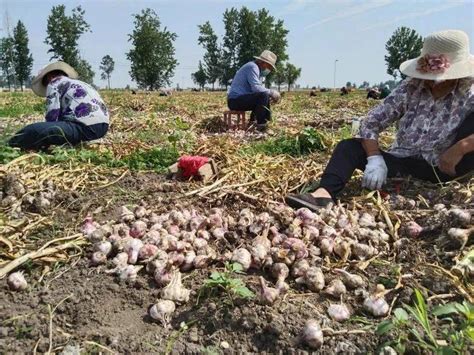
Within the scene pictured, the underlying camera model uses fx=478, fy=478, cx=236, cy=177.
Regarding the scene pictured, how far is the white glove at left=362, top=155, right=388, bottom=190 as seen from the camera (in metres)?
2.83

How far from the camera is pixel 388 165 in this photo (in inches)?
118

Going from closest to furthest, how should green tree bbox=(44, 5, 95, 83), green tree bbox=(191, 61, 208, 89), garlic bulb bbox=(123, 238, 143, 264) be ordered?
garlic bulb bbox=(123, 238, 143, 264) → green tree bbox=(44, 5, 95, 83) → green tree bbox=(191, 61, 208, 89)

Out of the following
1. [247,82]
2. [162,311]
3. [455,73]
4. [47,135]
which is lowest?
[162,311]

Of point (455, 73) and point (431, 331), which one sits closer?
point (431, 331)

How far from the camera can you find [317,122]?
6.95 metres

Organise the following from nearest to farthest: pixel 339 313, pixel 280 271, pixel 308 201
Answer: pixel 339 313, pixel 280 271, pixel 308 201

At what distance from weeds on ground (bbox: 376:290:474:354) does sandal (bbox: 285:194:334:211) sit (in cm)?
106

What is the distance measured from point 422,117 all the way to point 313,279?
5.12 ft

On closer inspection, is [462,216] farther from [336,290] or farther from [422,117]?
[422,117]

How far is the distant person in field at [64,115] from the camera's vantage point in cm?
417

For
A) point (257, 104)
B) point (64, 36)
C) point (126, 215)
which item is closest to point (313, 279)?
point (126, 215)

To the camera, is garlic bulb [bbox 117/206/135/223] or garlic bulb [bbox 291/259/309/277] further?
garlic bulb [bbox 117/206/135/223]

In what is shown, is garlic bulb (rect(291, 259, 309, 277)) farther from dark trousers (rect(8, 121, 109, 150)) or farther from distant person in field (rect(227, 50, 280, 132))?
distant person in field (rect(227, 50, 280, 132))

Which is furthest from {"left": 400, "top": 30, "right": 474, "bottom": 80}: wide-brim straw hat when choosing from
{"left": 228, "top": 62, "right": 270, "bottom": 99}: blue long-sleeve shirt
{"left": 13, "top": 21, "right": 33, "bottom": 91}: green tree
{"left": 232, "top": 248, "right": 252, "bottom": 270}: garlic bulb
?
{"left": 13, "top": 21, "right": 33, "bottom": 91}: green tree
